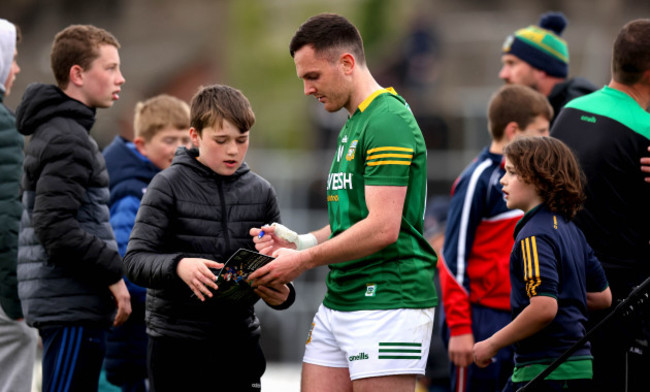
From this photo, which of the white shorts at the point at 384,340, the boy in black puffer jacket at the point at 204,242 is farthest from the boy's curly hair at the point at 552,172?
the boy in black puffer jacket at the point at 204,242

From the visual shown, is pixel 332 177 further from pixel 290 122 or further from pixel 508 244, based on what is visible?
pixel 290 122

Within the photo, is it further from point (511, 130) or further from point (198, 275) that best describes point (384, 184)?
point (511, 130)

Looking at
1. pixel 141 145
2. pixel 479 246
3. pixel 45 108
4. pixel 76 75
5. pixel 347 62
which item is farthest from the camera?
pixel 141 145

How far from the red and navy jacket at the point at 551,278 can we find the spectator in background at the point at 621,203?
18.6 inches

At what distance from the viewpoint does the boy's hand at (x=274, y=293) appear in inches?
152

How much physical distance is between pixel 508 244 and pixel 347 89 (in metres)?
1.54

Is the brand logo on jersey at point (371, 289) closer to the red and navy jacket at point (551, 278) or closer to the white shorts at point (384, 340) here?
the white shorts at point (384, 340)

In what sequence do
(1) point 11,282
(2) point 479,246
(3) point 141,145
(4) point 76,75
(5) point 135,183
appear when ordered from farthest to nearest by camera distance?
(3) point 141,145 → (5) point 135,183 → (2) point 479,246 → (1) point 11,282 → (4) point 76,75

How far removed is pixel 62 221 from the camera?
4.34 metres

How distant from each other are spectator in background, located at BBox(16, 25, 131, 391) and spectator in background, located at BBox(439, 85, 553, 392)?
1711 mm

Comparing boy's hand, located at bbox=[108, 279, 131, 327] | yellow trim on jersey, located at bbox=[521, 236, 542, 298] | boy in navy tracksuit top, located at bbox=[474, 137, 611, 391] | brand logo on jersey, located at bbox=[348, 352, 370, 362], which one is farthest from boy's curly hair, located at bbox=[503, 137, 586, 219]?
boy's hand, located at bbox=[108, 279, 131, 327]

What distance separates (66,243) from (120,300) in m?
0.41

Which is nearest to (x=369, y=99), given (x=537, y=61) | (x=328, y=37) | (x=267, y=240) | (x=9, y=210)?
(x=328, y=37)

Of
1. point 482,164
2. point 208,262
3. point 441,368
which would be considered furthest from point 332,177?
point 441,368
